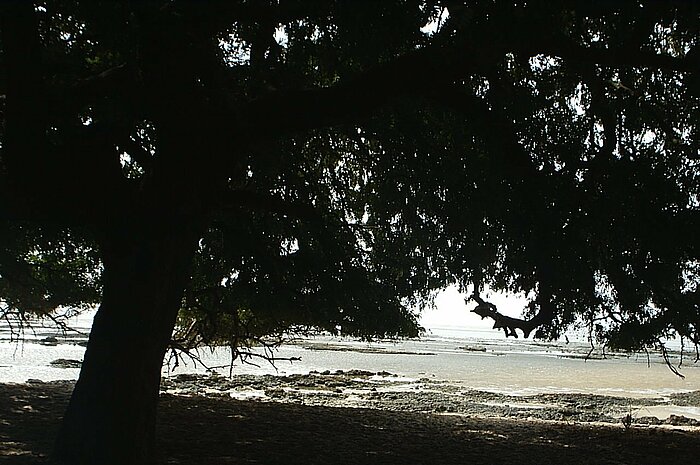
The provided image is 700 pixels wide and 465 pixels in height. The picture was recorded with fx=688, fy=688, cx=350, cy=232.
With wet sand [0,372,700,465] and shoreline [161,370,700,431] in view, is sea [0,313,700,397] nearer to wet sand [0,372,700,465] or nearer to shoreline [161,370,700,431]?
shoreline [161,370,700,431]

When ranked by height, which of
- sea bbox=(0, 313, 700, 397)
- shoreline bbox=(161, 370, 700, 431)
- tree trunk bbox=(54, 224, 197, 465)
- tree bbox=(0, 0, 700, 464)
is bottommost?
shoreline bbox=(161, 370, 700, 431)

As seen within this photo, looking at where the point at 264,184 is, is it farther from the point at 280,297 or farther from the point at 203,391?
the point at 203,391

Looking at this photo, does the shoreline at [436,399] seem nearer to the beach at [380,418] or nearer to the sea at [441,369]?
the beach at [380,418]

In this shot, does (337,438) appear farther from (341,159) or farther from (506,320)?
(341,159)

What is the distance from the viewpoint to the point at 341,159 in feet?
34.8

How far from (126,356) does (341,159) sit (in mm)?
5319

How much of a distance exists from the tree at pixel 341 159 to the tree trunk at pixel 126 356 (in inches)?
0.8

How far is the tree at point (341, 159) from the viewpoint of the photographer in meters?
5.61

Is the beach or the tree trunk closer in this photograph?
the tree trunk

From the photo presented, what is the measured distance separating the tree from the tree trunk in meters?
0.02

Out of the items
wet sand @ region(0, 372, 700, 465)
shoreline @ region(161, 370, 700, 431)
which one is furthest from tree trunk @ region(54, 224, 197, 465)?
shoreline @ region(161, 370, 700, 431)

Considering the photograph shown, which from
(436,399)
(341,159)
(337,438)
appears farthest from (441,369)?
(337,438)

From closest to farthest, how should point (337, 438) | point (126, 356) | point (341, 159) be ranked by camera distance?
point (126, 356) < point (337, 438) < point (341, 159)

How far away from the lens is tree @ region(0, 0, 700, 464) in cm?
561
